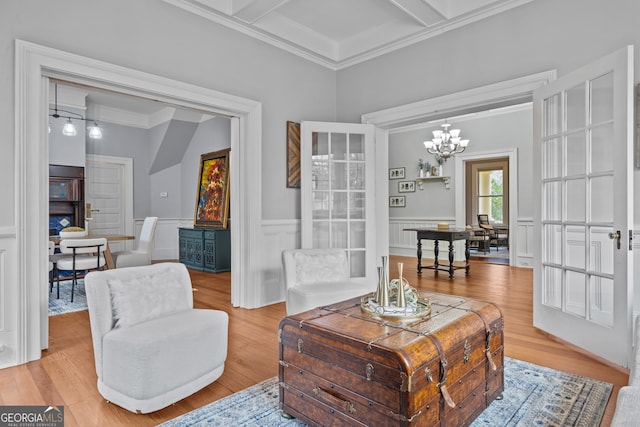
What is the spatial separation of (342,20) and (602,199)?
10.2ft

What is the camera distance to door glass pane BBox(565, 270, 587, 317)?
2785 mm

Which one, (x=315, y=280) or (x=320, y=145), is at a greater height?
(x=320, y=145)

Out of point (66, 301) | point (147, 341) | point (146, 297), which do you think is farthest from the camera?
point (66, 301)

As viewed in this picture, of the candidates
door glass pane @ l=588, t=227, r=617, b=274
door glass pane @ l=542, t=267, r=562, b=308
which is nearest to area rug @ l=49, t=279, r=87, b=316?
door glass pane @ l=542, t=267, r=562, b=308

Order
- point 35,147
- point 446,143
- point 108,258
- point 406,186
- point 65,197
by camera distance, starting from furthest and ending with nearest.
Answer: point 406,186
point 446,143
point 65,197
point 108,258
point 35,147

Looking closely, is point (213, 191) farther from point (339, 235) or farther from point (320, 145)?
point (339, 235)

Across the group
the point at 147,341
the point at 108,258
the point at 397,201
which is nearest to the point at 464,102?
the point at 147,341

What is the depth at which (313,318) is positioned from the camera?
1.83m

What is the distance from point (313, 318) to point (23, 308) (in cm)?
216

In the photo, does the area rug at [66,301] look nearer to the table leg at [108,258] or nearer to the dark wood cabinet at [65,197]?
the table leg at [108,258]

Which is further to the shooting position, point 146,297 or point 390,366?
point 146,297

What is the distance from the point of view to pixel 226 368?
247 cm

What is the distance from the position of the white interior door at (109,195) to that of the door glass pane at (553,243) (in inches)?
285

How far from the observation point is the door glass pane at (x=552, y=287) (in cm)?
302
